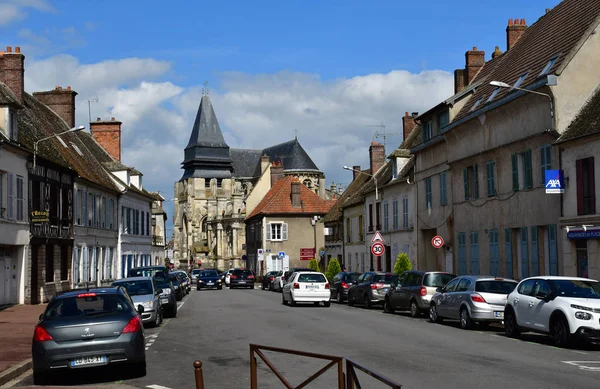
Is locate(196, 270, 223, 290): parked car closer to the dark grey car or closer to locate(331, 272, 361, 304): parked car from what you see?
locate(331, 272, 361, 304): parked car

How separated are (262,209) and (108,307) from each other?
62.8 m

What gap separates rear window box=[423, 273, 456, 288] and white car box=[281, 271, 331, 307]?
7621 mm

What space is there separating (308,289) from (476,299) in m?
13.0

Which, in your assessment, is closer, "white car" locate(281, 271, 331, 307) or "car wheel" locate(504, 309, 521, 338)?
"car wheel" locate(504, 309, 521, 338)

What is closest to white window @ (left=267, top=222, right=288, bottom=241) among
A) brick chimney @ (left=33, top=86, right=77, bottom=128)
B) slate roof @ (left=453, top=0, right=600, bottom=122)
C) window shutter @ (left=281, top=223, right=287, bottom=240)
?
window shutter @ (left=281, top=223, right=287, bottom=240)

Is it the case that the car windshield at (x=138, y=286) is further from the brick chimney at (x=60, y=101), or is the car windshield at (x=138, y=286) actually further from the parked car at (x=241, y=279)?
the parked car at (x=241, y=279)

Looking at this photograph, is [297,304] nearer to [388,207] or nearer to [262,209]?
[388,207]

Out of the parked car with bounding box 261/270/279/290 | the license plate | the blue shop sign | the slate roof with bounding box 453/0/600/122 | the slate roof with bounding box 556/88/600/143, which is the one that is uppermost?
the slate roof with bounding box 453/0/600/122

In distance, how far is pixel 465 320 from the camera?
22.1 metres

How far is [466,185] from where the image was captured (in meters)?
35.4

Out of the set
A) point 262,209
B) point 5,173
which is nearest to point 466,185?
point 5,173

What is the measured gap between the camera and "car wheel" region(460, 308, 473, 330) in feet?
71.9

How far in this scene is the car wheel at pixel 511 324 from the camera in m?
19.3

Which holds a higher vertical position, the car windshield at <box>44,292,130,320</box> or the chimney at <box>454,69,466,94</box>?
the chimney at <box>454,69,466,94</box>
